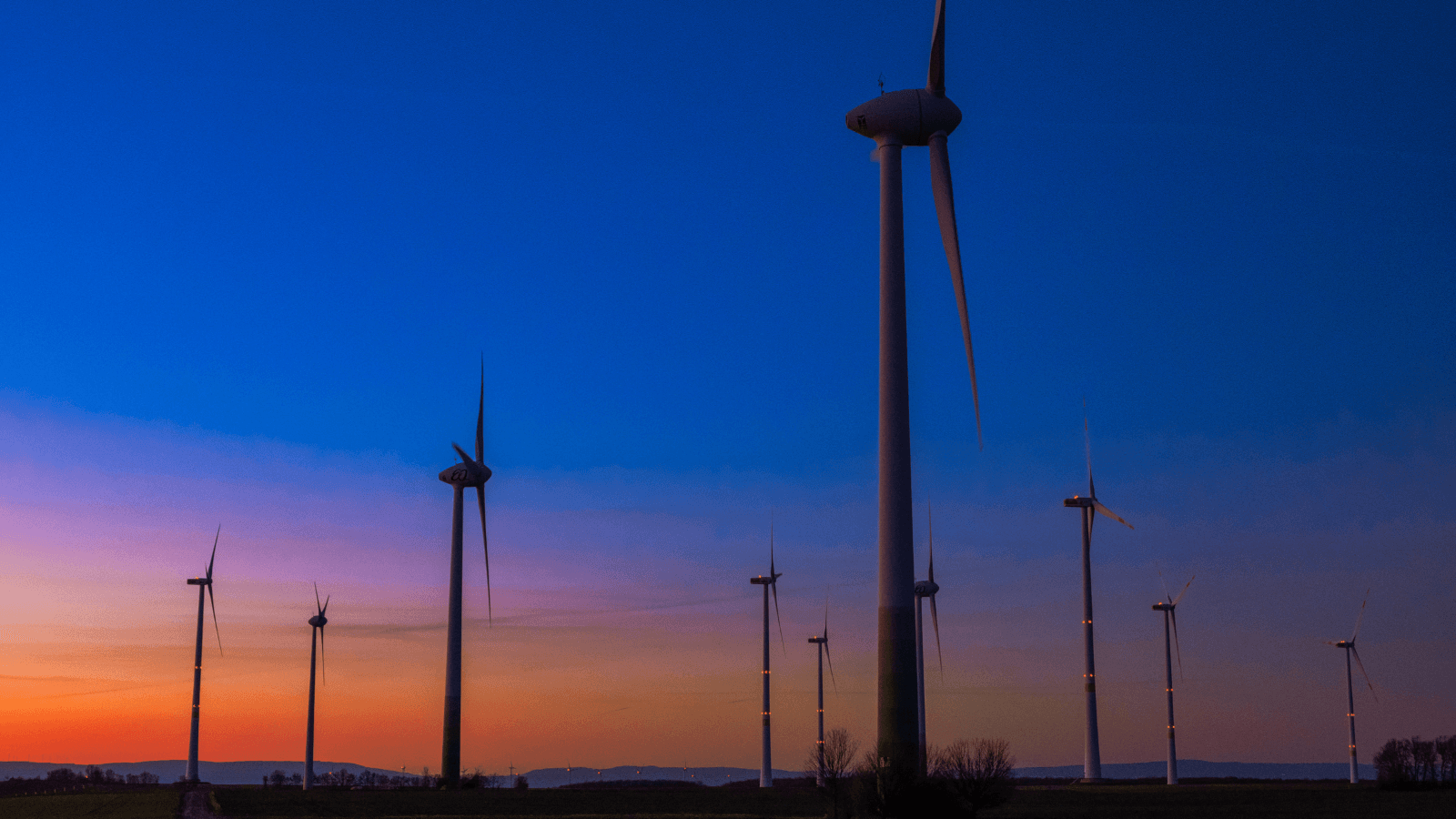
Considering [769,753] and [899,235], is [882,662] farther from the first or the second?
[769,753]

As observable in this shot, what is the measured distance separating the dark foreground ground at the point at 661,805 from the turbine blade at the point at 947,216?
20.2m

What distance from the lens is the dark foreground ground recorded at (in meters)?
59.3

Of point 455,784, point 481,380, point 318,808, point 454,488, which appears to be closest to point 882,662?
point 318,808

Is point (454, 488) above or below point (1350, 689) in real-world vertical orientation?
above

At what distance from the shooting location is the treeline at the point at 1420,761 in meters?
118

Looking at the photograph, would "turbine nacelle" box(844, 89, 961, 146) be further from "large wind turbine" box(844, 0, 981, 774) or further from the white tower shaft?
the white tower shaft

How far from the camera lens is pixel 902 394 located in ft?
155

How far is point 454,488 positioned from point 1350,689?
112 meters

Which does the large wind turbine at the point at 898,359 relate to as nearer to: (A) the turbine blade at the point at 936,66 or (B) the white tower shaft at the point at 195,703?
(A) the turbine blade at the point at 936,66

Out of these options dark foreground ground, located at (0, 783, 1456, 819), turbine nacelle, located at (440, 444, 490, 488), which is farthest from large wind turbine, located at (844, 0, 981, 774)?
turbine nacelle, located at (440, 444, 490, 488)

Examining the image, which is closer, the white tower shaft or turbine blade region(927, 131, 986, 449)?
turbine blade region(927, 131, 986, 449)

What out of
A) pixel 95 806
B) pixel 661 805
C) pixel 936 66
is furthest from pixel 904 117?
pixel 95 806

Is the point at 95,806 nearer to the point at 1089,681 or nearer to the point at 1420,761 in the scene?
the point at 1089,681

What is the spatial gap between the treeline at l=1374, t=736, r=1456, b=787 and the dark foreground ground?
132ft
